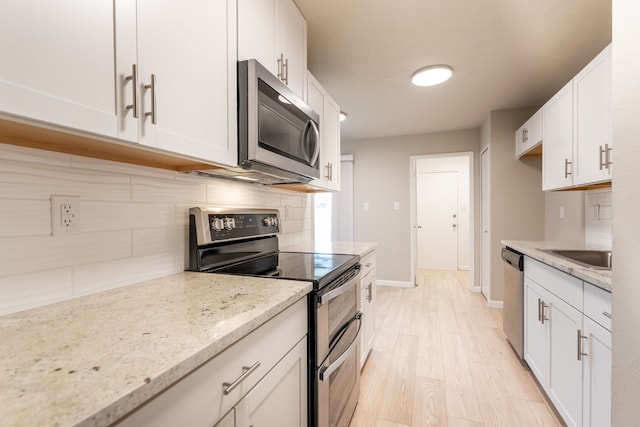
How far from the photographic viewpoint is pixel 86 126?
26.1 inches

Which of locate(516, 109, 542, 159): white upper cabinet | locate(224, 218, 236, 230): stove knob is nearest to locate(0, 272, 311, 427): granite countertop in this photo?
locate(224, 218, 236, 230): stove knob

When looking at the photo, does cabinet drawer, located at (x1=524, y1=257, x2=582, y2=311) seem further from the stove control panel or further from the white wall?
the stove control panel

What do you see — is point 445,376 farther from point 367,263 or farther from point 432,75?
point 432,75

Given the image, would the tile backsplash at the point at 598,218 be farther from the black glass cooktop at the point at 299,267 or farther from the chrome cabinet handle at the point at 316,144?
the chrome cabinet handle at the point at 316,144

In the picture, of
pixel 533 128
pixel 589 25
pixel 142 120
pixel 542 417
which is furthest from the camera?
pixel 533 128

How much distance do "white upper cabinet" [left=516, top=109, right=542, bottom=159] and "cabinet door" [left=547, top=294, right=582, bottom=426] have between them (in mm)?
1642

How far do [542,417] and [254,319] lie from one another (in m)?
1.89

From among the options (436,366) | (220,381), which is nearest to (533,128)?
(436,366)

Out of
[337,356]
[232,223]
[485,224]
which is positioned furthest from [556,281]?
[485,224]

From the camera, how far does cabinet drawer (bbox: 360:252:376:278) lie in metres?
1.96

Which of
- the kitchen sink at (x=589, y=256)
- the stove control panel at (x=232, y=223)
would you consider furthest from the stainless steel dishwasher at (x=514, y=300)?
the stove control panel at (x=232, y=223)

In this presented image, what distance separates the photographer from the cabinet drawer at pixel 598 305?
3.75ft

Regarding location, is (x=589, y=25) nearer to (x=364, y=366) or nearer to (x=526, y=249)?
(x=526, y=249)

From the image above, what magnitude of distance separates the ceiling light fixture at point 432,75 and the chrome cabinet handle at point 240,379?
96.5 inches
